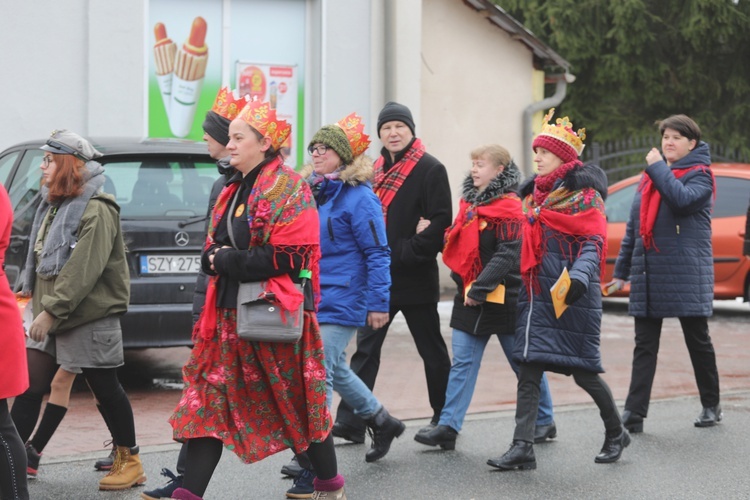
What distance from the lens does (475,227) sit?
6.97 meters

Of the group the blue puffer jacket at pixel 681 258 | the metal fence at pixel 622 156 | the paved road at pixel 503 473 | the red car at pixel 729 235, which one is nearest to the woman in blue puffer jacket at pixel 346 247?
the paved road at pixel 503 473

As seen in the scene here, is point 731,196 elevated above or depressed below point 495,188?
below

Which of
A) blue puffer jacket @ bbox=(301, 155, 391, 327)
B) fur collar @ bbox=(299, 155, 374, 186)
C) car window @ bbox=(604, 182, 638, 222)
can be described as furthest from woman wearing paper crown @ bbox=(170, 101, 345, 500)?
car window @ bbox=(604, 182, 638, 222)

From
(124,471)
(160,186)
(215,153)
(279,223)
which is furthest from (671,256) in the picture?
(124,471)

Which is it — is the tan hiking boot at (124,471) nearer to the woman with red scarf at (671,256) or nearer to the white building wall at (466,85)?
the woman with red scarf at (671,256)

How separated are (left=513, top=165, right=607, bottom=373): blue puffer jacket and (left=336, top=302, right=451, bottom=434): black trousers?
2.37 feet

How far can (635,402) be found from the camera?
7695 mm

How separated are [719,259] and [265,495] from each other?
928cm

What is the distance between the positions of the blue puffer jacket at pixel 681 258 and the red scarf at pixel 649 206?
0.03 metres

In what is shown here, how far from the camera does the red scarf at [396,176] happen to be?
7.25m

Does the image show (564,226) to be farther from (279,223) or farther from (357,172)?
(279,223)

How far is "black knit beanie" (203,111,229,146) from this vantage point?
5680 mm

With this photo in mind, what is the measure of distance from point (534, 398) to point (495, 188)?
120 centimetres

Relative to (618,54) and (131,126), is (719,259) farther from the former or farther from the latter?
(618,54)
